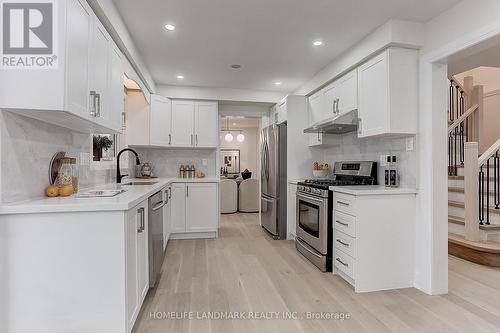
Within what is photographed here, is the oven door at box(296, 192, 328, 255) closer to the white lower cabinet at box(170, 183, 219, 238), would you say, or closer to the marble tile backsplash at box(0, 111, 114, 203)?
the white lower cabinet at box(170, 183, 219, 238)

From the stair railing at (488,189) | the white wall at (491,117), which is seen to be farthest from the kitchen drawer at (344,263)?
the white wall at (491,117)

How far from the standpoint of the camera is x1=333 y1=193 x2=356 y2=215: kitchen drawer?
273cm

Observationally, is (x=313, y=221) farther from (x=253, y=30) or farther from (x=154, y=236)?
(x=253, y=30)

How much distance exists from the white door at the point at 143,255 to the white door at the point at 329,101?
2592 mm

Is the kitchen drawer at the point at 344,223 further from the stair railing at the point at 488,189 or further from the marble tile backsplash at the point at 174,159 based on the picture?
the marble tile backsplash at the point at 174,159

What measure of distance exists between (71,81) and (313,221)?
2803mm

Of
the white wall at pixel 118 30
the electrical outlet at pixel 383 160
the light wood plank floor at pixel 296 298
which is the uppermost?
the white wall at pixel 118 30

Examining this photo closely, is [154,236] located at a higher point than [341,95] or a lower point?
lower

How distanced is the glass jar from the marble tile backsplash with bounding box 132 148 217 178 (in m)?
2.85

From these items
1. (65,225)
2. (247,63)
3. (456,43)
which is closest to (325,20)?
(456,43)

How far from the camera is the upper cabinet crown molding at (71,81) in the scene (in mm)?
1503

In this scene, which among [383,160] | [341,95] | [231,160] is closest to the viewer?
[383,160]

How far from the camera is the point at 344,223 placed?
2873 mm

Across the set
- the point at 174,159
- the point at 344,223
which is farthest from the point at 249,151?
the point at 344,223
